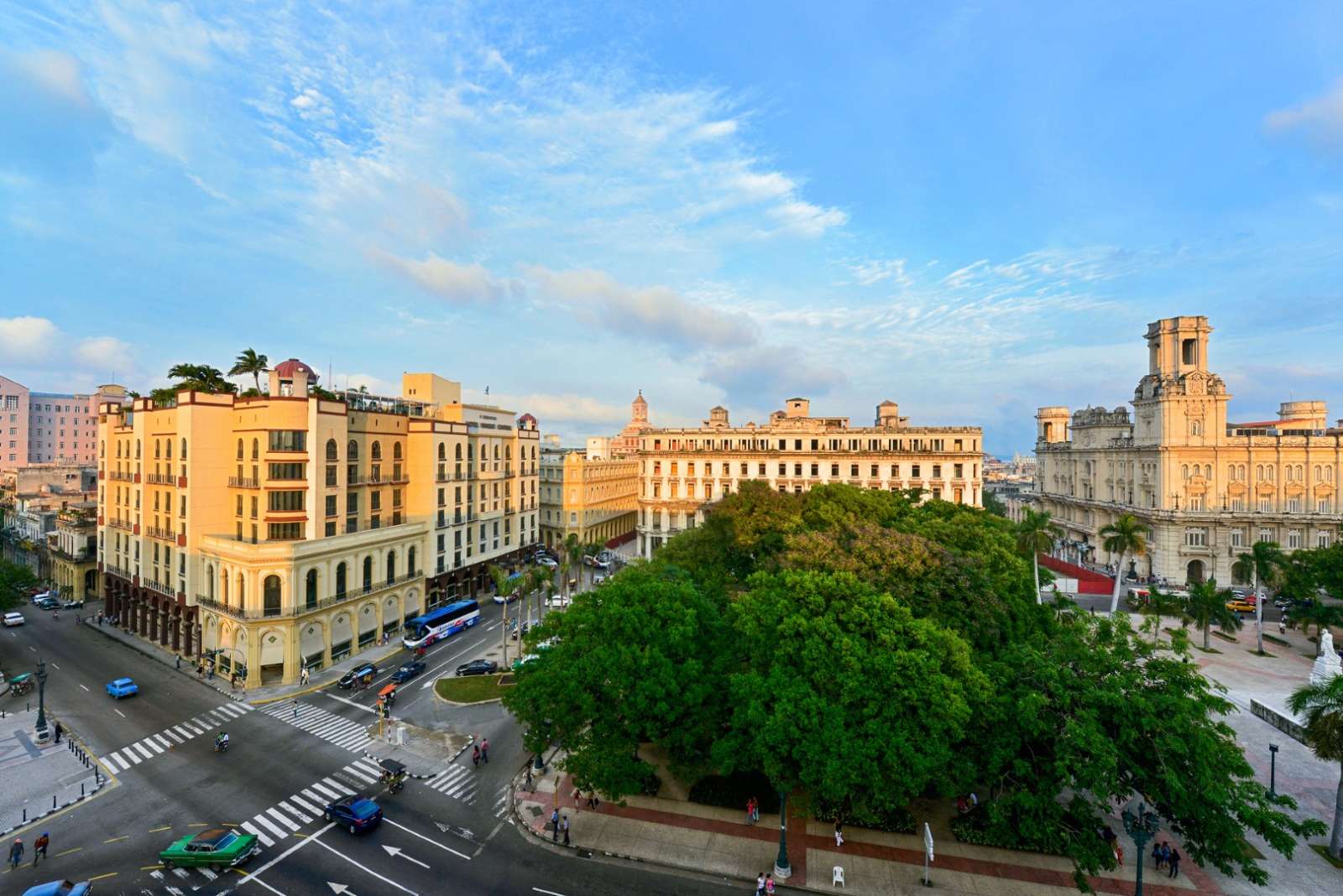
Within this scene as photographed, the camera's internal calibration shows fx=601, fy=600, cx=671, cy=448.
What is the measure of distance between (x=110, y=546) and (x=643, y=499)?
201 ft

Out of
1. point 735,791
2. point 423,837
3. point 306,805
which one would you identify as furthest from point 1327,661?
point 306,805

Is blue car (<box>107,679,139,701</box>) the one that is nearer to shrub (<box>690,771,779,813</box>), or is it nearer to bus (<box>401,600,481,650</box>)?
bus (<box>401,600,481,650</box>)

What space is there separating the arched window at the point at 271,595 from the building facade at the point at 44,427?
413ft

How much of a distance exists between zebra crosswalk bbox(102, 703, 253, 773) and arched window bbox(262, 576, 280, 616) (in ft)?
22.0

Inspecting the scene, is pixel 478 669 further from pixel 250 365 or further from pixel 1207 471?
pixel 1207 471

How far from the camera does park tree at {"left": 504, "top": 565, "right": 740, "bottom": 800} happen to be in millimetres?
25906

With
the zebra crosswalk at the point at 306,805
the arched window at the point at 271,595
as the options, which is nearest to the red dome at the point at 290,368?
the arched window at the point at 271,595

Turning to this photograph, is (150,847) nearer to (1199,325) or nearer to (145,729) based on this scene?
(145,729)

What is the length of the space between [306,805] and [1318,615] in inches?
3080

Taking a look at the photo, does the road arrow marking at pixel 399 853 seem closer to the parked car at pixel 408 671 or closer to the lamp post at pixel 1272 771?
the parked car at pixel 408 671

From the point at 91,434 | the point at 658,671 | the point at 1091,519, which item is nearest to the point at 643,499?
the point at 658,671

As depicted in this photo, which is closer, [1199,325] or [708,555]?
[708,555]

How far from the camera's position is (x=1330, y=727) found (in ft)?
84.7

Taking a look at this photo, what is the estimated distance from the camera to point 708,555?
4984cm
